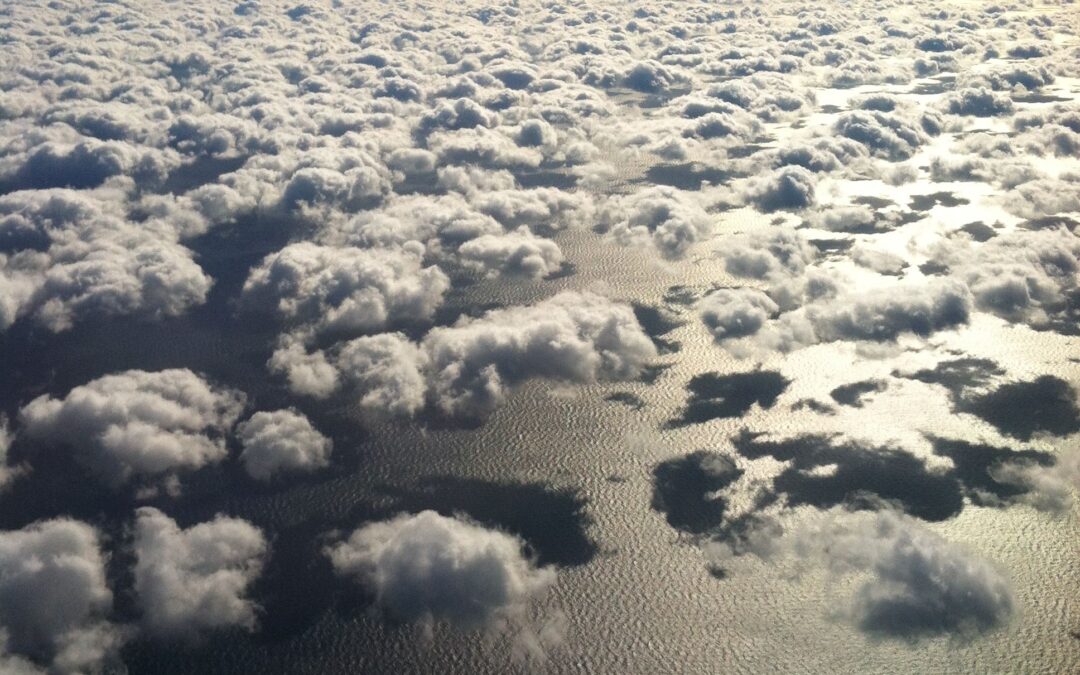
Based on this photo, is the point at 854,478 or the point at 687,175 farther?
the point at 687,175

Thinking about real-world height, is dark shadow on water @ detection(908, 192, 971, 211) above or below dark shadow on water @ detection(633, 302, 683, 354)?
above

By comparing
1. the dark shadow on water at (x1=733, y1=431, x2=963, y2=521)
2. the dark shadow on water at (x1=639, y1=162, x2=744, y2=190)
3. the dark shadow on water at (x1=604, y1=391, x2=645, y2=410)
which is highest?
the dark shadow on water at (x1=639, y1=162, x2=744, y2=190)

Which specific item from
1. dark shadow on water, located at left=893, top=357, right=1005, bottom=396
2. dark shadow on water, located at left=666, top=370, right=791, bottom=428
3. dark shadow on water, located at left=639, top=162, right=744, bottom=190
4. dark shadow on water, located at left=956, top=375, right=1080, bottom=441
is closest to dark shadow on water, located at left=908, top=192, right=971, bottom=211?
dark shadow on water, located at left=639, top=162, right=744, bottom=190

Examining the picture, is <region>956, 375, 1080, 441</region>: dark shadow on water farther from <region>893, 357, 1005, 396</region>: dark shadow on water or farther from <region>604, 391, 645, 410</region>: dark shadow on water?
<region>604, 391, 645, 410</region>: dark shadow on water

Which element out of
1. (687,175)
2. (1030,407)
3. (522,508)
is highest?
(1030,407)

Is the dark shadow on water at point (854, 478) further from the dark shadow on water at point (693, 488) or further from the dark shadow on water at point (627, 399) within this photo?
the dark shadow on water at point (627, 399)

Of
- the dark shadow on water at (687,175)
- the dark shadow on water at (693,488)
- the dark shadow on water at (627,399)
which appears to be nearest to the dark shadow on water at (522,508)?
the dark shadow on water at (693,488)

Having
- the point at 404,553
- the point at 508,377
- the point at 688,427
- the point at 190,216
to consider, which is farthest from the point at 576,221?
Answer: the point at 404,553

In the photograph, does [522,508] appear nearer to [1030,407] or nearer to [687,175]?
[1030,407]

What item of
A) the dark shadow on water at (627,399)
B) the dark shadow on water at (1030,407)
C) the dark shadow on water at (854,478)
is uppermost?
the dark shadow on water at (1030,407)

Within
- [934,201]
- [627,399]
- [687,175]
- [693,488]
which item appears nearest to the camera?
[693,488]

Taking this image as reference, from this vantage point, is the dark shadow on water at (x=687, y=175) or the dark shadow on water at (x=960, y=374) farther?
the dark shadow on water at (x=687, y=175)

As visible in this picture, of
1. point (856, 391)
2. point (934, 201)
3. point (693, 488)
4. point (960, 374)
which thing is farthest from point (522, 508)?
point (934, 201)
